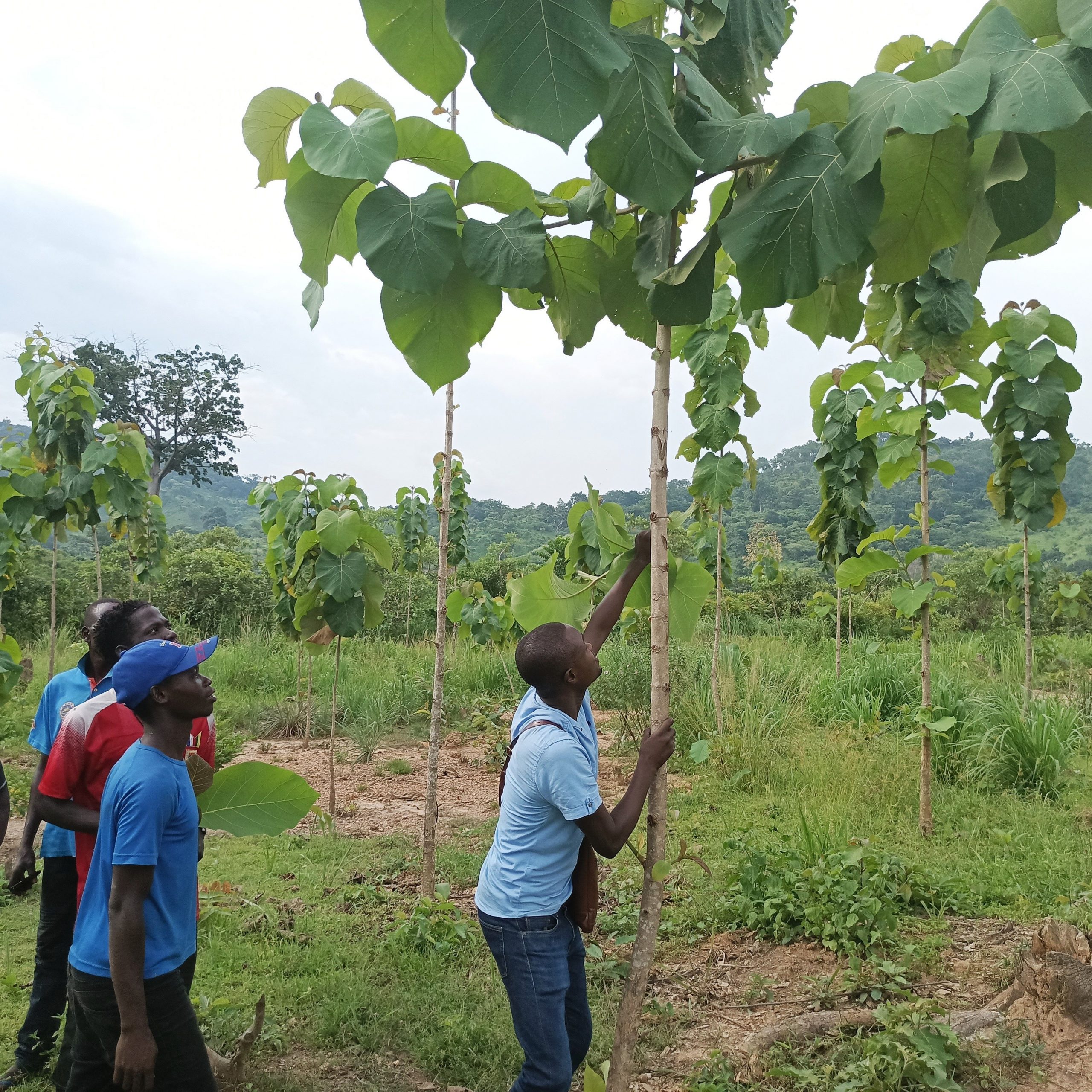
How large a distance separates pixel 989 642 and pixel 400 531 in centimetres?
1017

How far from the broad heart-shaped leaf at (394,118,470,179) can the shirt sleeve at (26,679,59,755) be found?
240 cm

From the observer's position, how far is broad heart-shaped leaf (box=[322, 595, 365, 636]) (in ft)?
17.9

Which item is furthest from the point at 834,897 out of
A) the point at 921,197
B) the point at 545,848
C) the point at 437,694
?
the point at 921,197

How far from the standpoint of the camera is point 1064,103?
0.88 metres

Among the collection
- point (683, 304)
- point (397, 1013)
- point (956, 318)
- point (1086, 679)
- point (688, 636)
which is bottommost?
point (397, 1013)

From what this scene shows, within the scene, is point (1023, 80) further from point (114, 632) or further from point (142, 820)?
point (114, 632)

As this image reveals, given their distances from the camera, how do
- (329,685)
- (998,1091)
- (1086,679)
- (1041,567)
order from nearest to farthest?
(998,1091) → (1086,679) → (329,685) → (1041,567)

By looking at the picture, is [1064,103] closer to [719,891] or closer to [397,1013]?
[397,1013]

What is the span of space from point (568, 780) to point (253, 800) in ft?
2.55

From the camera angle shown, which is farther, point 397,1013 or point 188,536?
point 188,536

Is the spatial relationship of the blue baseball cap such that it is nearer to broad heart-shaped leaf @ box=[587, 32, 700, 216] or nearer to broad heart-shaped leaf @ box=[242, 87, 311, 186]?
broad heart-shaped leaf @ box=[242, 87, 311, 186]

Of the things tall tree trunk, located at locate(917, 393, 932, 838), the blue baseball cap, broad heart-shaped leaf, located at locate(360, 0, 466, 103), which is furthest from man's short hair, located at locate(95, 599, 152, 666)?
tall tree trunk, located at locate(917, 393, 932, 838)

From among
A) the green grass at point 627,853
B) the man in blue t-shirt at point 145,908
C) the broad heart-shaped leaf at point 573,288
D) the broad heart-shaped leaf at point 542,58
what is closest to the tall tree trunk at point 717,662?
the green grass at point 627,853

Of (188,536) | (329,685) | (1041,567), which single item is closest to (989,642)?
(1041,567)
